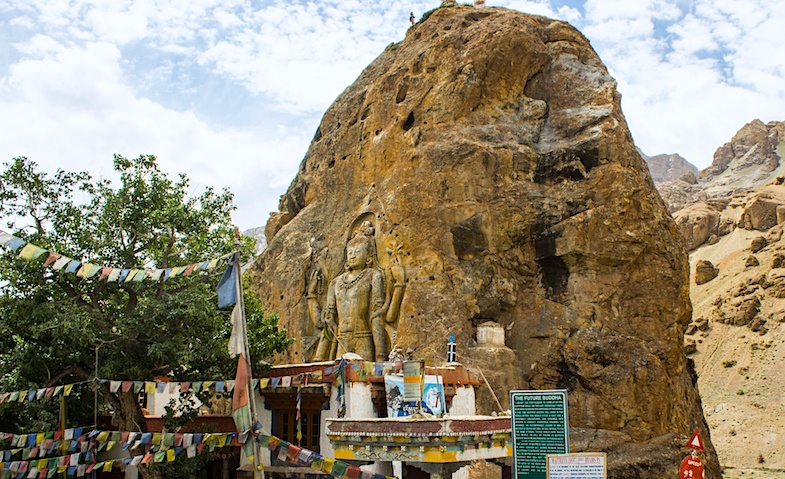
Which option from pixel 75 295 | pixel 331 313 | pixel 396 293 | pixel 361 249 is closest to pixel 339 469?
pixel 75 295

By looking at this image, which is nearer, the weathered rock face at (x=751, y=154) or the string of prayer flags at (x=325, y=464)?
the string of prayer flags at (x=325, y=464)

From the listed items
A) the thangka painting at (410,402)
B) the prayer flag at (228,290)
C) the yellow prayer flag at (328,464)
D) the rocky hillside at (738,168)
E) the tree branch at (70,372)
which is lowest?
the yellow prayer flag at (328,464)

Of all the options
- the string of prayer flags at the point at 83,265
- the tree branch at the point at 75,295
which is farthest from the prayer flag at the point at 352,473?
the tree branch at the point at 75,295

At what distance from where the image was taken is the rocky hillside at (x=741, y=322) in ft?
142

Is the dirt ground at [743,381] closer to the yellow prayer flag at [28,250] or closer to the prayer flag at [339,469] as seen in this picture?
the prayer flag at [339,469]

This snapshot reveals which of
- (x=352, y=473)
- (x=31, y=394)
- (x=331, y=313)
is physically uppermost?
(x=331, y=313)

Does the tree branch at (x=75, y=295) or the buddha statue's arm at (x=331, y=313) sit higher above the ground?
the buddha statue's arm at (x=331, y=313)

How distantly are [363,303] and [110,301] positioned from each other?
868 cm

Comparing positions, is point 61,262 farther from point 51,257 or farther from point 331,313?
point 331,313

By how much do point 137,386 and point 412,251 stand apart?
10464mm

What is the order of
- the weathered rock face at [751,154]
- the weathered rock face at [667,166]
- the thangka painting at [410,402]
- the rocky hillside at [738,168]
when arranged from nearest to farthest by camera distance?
the thangka painting at [410,402], the rocky hillside at [738,168], the weathered rock face at [751,154], the weathered rock face at [667,166]

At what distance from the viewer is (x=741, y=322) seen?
54375 mm

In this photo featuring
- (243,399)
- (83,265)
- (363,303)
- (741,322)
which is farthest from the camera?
(741,322)

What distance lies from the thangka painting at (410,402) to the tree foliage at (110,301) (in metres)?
4.10
